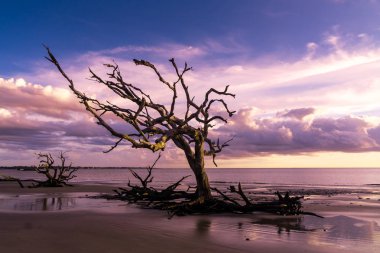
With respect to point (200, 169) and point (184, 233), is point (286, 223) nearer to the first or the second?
point (184, 233)

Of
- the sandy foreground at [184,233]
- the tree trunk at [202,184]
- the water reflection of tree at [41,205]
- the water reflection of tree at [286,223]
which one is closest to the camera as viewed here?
the sandy foreground at [184,233]

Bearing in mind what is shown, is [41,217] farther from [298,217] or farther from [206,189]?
[298,217]

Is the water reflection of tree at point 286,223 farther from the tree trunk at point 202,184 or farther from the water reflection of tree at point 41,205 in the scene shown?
the water reflection of tree at point 41,205

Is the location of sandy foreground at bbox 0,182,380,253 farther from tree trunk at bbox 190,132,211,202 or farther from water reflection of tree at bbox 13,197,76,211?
water reflection of tree at bbox 13,197,76,211

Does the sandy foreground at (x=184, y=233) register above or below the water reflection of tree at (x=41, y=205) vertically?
below

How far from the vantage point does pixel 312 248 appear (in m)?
8.92

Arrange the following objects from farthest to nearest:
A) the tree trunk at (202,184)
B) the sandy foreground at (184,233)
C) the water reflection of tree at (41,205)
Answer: the water reflection of tree at (41,205) < the tree trunk at (202,184) < the sandy foreground at (184,233)

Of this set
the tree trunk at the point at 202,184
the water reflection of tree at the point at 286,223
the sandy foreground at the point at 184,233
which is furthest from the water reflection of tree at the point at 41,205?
the water reflection of tree at the point at 286,223

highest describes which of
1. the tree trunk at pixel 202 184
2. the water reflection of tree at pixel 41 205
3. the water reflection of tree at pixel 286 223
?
the tree trunk at pixel 202 184

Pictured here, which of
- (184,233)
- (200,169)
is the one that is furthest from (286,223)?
(200,169)

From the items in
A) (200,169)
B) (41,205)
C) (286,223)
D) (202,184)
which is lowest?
(286,223)

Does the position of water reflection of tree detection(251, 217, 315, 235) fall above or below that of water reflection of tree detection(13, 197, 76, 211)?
below

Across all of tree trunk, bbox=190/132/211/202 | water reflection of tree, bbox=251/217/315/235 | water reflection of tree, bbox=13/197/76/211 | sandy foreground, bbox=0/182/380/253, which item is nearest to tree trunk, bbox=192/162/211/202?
tree trunk, bbox=190/132/211/202

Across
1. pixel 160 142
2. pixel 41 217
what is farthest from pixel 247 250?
pixel 41 217
